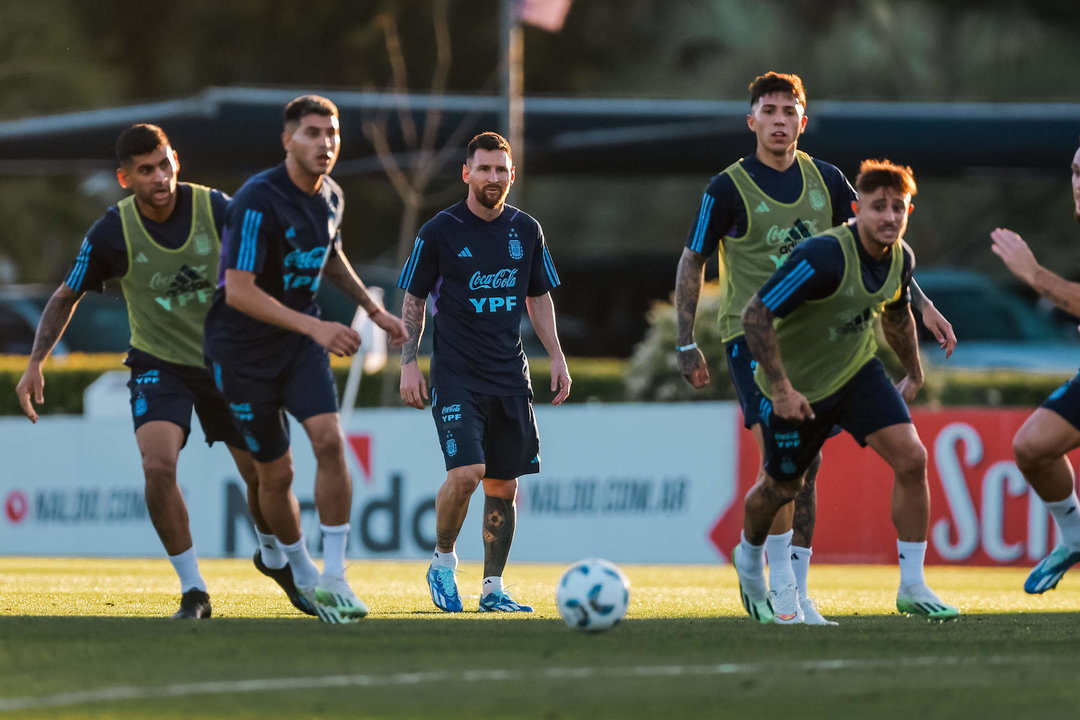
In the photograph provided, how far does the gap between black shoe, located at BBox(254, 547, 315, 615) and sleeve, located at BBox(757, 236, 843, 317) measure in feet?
8.24

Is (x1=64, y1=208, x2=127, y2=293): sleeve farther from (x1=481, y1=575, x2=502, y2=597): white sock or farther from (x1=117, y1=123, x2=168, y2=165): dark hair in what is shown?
(x1=481, y1=575, x2=502, y2=597): white sock

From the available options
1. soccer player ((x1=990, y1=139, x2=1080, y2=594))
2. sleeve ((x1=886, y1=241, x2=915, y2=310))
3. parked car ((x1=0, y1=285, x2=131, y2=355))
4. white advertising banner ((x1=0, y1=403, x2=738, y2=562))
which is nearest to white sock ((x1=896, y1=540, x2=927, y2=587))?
soccer player ((x1=990, y1=139, x2=1080, y2=594))

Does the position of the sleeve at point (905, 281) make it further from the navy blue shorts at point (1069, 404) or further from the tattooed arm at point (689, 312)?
the tattooed arm at point (689, 312)

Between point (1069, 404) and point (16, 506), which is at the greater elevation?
point (1069, 404)

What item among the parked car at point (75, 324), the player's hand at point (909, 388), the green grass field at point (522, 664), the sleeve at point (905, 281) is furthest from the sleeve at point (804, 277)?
the parked car at point (75, 324)

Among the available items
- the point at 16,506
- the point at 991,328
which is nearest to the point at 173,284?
the point at 16,506

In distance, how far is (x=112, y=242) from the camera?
8.20 meters

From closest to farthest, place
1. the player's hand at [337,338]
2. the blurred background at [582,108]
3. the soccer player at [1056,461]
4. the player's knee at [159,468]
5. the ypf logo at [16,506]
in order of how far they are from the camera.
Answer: the player's hand at [337,338] → the player's knee at [159,468] → the soccer player at [1056,461] → the ypf logo at [16,506] → the blurred background at [582,108]

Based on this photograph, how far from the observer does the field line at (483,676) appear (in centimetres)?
545

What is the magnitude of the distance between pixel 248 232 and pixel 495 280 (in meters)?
2.01

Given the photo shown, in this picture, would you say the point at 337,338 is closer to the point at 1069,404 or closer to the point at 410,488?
the point at 1069,404

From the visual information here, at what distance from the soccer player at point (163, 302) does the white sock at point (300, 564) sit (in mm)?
201

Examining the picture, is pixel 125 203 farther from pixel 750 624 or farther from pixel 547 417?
pixel 547 417

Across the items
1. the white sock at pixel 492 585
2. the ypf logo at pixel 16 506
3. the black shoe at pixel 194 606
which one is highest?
the black shoe at pixel 194 606
